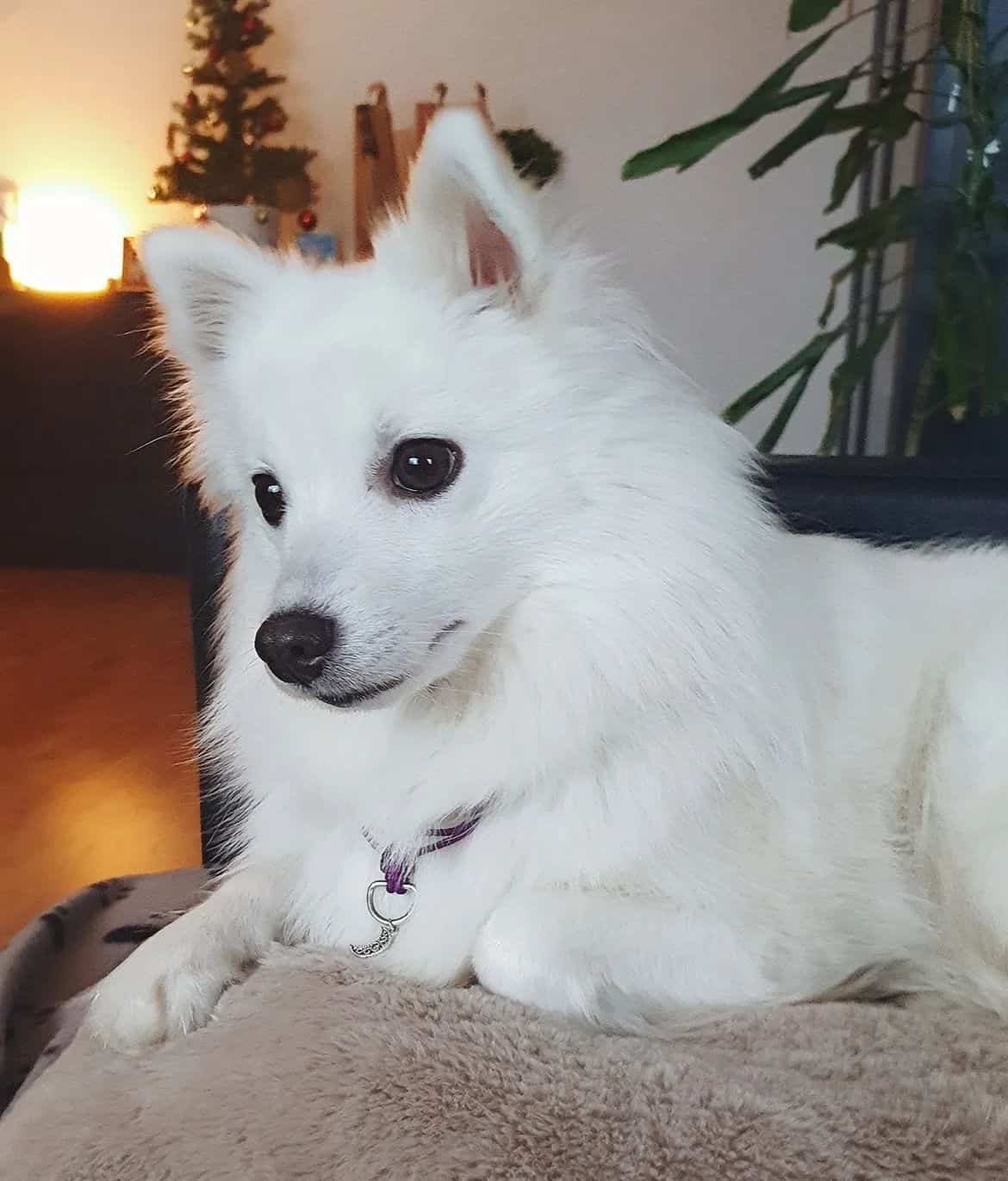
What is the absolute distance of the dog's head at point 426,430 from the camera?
1.13 m

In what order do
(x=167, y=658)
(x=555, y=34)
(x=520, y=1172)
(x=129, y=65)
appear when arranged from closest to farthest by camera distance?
(x=520, y=1172) → (x=167, y=658) → (x=555, y=34) → (x=129, y=65)

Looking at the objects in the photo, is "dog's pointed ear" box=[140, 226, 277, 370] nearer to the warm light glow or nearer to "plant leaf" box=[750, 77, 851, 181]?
"plant leaf" box=[750, 77, 851, 181]

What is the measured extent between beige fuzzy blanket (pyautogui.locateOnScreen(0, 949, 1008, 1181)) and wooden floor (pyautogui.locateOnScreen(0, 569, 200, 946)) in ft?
4.45

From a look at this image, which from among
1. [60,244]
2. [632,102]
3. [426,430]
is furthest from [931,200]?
[60,244]

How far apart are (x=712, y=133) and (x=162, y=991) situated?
1.87m

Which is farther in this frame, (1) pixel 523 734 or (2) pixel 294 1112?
(1) pixel 523 734

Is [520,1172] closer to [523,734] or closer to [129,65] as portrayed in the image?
[523,734]

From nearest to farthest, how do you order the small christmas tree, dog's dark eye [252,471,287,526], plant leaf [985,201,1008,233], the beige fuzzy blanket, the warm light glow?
the beige fuzzy blanket < dog's dark eye [252,471,287,526] < plant leaf [985,201,1008,233] < the small christmas tree < the warm light glow

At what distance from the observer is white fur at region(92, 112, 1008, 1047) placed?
1171 millimetres

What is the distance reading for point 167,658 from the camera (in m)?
3.96

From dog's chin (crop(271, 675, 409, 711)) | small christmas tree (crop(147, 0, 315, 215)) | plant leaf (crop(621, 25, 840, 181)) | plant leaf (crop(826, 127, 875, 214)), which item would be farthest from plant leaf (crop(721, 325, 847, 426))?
small christmas tree (crop(147, 0, 315, 215))

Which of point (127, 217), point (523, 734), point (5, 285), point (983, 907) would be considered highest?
point (127, 217)

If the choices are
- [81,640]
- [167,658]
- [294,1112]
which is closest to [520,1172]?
[294,1112]

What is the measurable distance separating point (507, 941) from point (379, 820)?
23cm
